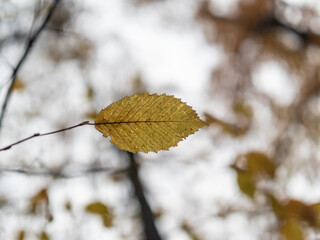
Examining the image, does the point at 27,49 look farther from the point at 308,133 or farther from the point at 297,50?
the point at 297,50

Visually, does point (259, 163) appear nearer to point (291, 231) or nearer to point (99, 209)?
point (291, 231)

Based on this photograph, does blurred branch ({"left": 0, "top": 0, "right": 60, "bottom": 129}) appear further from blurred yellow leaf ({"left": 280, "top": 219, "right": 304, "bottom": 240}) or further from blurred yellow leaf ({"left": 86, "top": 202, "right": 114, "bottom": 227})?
blurred yellow leaf ({"left": 280, "top": 219, "right": 304, "bottom": 240})

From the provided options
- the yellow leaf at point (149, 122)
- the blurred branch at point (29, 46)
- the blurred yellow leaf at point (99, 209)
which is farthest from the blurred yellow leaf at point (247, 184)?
the blurred branch at point (29, 46)

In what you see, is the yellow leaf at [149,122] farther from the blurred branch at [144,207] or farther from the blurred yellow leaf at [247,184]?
the blurred branch at [144,207]

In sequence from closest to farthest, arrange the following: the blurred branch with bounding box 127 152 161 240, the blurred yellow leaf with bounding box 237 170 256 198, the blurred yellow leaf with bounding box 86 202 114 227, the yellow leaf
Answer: the yellow leaf < the blurred yellow leaf with bounding box 237 170 256 198 < the blurred yellow leaf with bounding box 86 202 114 227 < the blurred branch with bounding box 127 152 161 240

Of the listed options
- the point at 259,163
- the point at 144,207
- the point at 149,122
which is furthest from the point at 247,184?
the point at 144,207

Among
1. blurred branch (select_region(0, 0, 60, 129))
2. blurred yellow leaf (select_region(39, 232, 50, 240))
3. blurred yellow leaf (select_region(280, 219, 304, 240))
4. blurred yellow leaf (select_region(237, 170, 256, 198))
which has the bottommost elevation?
blurred yellow leaf (select_region(280, 219, 304, 240))

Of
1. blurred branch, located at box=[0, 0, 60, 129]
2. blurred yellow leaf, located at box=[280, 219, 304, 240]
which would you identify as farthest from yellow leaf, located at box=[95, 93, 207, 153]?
blurred yellow leaf, located at box=[280, 219, 304, 240]
